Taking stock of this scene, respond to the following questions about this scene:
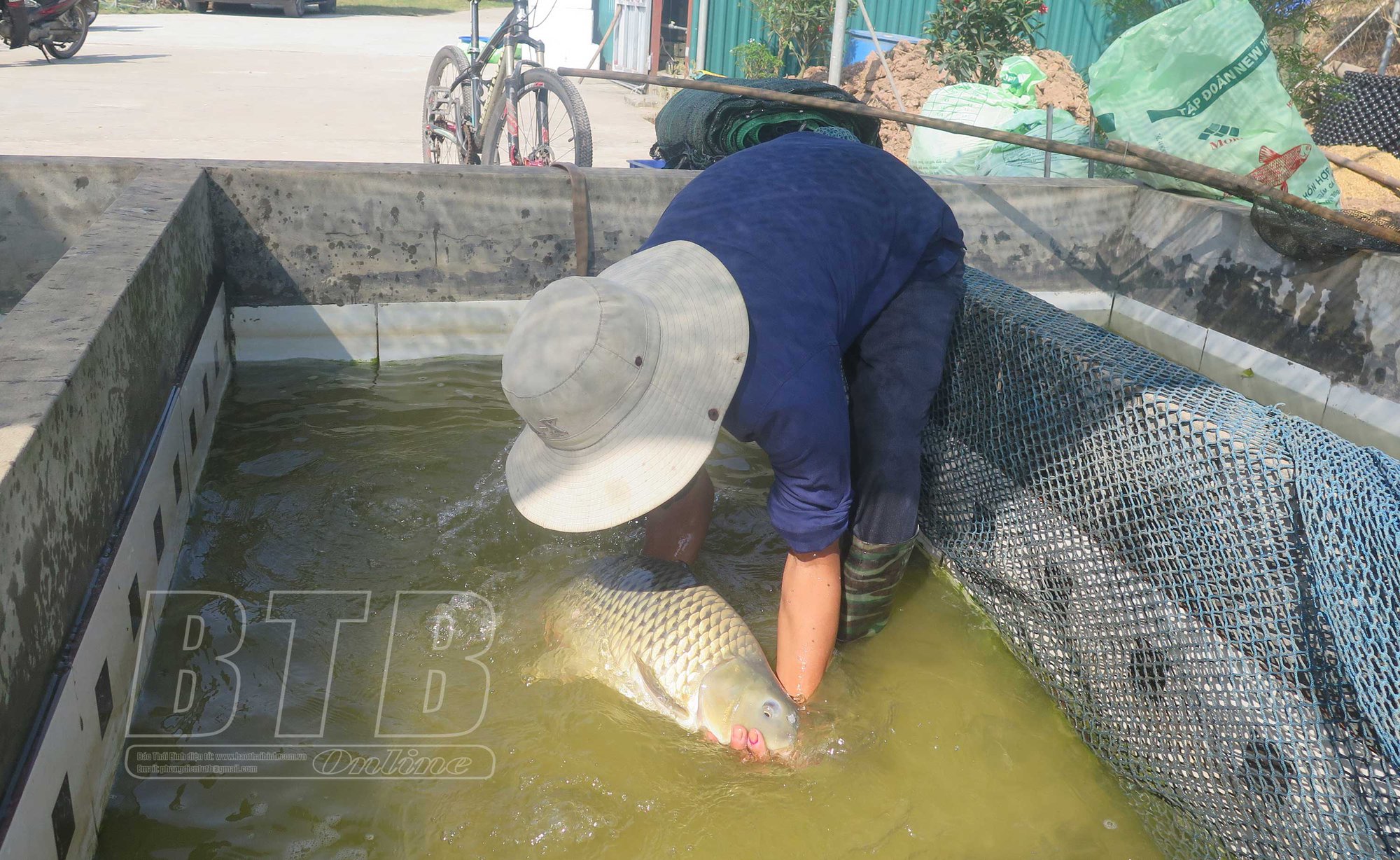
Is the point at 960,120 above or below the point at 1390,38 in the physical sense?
below

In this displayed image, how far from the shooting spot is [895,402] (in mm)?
2512

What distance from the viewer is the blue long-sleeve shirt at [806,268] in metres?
1.96

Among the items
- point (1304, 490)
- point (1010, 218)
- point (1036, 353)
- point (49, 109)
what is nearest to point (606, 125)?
point (49, 109)

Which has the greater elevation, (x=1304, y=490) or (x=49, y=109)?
(x=1304, y=490)

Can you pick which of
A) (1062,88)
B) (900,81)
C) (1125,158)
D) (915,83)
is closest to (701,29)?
(900,81)

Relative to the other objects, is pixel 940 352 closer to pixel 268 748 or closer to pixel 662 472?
pixel 662 472

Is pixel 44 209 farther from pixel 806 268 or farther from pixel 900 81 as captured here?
pixel 900 81

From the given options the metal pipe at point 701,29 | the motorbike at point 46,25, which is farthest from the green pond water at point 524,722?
the motorbike at point 46,25

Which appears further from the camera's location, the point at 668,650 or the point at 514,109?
the point at 514,109

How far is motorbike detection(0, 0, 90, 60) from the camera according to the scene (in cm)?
1209

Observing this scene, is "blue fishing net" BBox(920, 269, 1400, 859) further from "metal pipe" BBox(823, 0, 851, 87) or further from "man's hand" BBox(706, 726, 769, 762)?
"metal pipe" BBox(823, 0, 851, 87)

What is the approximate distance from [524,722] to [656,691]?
0.35 metres

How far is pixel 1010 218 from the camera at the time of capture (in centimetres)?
466

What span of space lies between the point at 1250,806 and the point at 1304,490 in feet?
2.20
